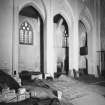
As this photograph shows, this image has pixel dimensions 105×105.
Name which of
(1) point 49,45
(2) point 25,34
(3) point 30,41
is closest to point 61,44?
(3) point 30,41

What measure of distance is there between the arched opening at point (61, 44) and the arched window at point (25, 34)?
4.40 meters

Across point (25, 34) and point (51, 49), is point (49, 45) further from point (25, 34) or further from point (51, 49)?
point (25, 34)

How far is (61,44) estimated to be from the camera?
22.4 m

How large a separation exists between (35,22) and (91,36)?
27.6 ft

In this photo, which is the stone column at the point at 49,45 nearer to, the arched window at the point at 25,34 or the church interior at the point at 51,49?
the church interior at the point at 51,49

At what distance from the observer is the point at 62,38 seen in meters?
22.6

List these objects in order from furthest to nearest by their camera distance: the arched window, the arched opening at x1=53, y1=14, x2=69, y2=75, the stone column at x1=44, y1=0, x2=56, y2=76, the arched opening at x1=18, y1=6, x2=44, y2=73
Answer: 1. the arched opening at x1=53, y1=14, x2=69, y2=75
2. the arched window
3. the arched opening at x1=18, y1=6, x2=44, y2=73
4. the stone column at x1=44, y1=0, x2=56, y2=76

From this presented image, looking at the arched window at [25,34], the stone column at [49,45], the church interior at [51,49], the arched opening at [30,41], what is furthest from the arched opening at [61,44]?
the stone column at [49,45]

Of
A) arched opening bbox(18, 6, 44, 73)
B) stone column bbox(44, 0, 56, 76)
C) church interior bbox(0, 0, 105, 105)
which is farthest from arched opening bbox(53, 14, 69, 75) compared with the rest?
stone column bbox(44, 0, 56, 76)

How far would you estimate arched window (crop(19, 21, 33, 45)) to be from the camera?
18.9 metres

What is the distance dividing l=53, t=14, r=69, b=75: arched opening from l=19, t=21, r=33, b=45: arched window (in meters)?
4.40

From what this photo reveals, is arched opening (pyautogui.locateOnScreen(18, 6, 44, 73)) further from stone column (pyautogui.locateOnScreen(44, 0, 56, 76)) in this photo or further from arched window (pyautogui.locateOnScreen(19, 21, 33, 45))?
stone column (pyautogui.locateOnScreen(44, 0, 56, 76))

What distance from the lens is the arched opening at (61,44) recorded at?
21.7m

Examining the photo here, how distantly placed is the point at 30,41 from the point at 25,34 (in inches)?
48.5
